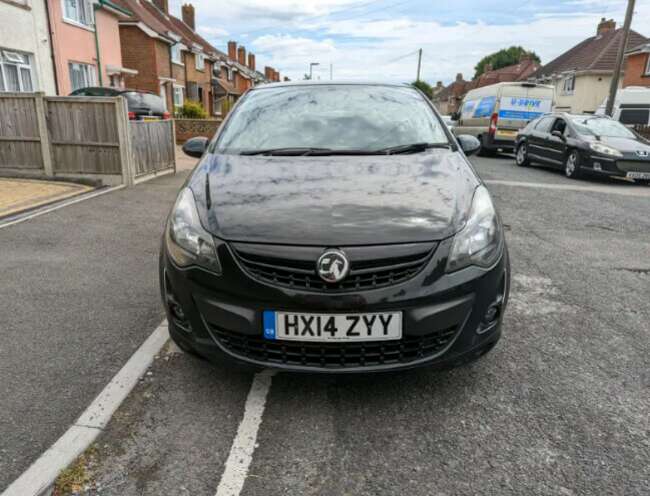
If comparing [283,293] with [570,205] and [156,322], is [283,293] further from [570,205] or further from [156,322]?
[570,205]

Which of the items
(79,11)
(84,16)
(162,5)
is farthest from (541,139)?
(162,5)

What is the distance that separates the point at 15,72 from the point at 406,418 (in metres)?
17.1

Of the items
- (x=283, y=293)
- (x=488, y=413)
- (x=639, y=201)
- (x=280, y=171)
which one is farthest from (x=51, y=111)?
(x=639, y=201)

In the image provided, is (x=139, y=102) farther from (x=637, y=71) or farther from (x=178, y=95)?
(x=637, y=71)

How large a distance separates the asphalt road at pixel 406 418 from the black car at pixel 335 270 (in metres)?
0.29

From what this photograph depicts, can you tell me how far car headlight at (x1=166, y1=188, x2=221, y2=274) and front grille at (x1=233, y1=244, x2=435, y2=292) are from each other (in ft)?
0.64

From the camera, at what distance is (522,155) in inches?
558

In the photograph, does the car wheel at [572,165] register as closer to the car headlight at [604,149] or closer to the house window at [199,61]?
the car headlight at [604,149]

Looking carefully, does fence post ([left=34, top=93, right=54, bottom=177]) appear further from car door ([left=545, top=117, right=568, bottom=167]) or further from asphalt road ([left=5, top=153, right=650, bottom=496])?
car door ([left=545, top=117, right=568, bottom=167])

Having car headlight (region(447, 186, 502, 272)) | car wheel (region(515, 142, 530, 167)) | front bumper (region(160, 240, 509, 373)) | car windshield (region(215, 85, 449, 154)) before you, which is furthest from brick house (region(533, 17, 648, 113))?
front bumper (region(160, 240, 509, 373))

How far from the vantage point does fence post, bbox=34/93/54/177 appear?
28.7 feet

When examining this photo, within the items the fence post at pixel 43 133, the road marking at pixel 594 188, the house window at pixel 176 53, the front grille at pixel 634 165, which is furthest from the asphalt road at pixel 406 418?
the house window at pixel 176 53

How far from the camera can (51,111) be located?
8.79 meters

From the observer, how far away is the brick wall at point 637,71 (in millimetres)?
28391
